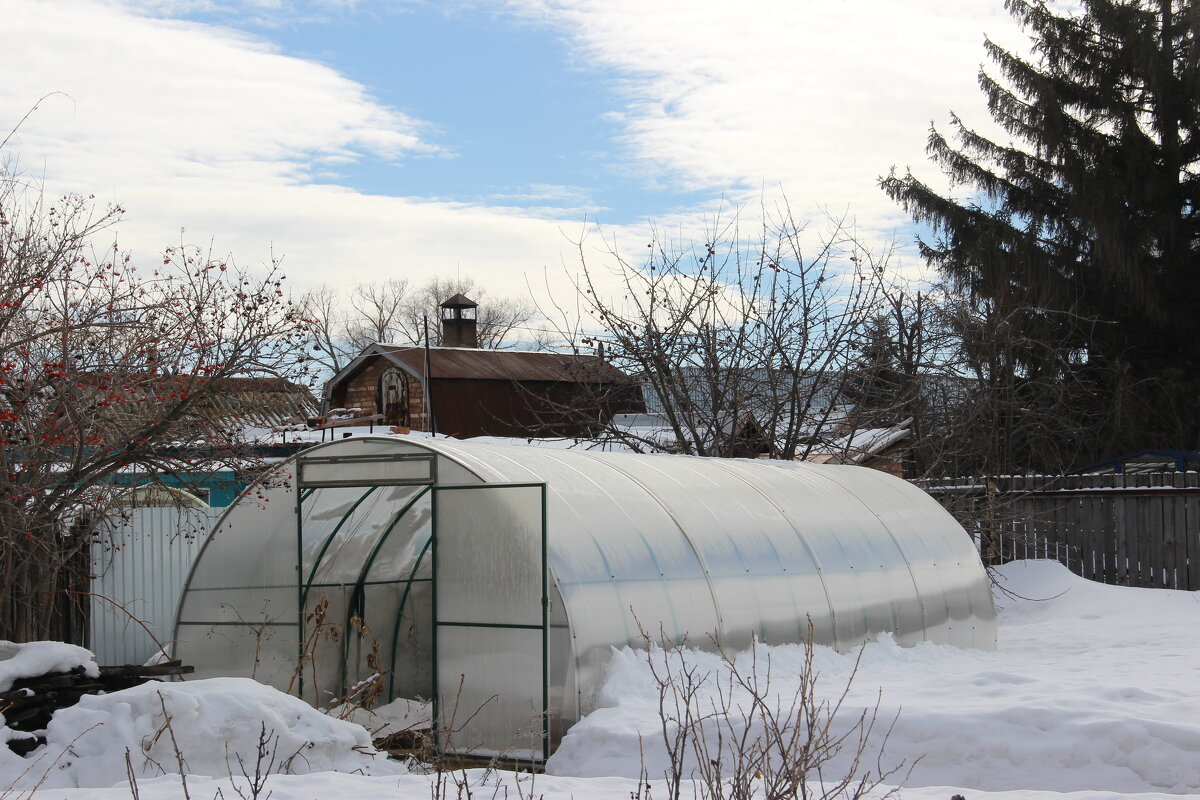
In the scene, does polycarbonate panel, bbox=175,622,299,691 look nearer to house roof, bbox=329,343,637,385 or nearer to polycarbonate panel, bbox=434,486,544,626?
polycarbonate panel, bbox=434,486,544,626

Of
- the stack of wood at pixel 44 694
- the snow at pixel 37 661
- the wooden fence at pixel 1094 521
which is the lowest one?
the stack of wood at pixel 44 694

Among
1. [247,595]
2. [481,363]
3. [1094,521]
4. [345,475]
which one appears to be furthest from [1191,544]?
[481,363]

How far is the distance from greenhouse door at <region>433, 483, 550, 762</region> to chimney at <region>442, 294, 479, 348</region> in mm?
26227

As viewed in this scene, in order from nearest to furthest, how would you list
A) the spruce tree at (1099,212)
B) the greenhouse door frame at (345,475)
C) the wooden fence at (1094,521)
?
1. the greenhouse door frame at (345,475)
2. the wooden fence at (1094,521)
3. the spruce tree at (1099,212)

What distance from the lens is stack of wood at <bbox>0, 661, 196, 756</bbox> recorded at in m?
8.08

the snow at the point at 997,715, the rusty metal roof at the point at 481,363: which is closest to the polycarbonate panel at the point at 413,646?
the snow at the point at 997,715

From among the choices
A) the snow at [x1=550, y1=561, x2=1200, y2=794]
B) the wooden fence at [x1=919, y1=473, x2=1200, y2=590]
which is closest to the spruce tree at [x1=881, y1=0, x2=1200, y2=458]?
the wooden fence at [x1=919, y1=473, x2=1200, y2=590]

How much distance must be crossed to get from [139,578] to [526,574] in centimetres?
624

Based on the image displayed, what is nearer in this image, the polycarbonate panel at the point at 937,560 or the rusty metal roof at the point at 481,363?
the polycarbonate panel at the point at 937,560

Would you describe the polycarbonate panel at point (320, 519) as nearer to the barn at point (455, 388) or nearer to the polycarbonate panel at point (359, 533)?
the polycarbonate panel at point (359, 533)

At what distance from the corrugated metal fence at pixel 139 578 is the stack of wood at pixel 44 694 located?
3486 millimetres

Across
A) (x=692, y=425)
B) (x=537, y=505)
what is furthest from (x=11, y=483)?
(x=692, y=425)

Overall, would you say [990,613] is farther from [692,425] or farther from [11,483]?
[11,483]

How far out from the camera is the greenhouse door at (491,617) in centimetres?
883
